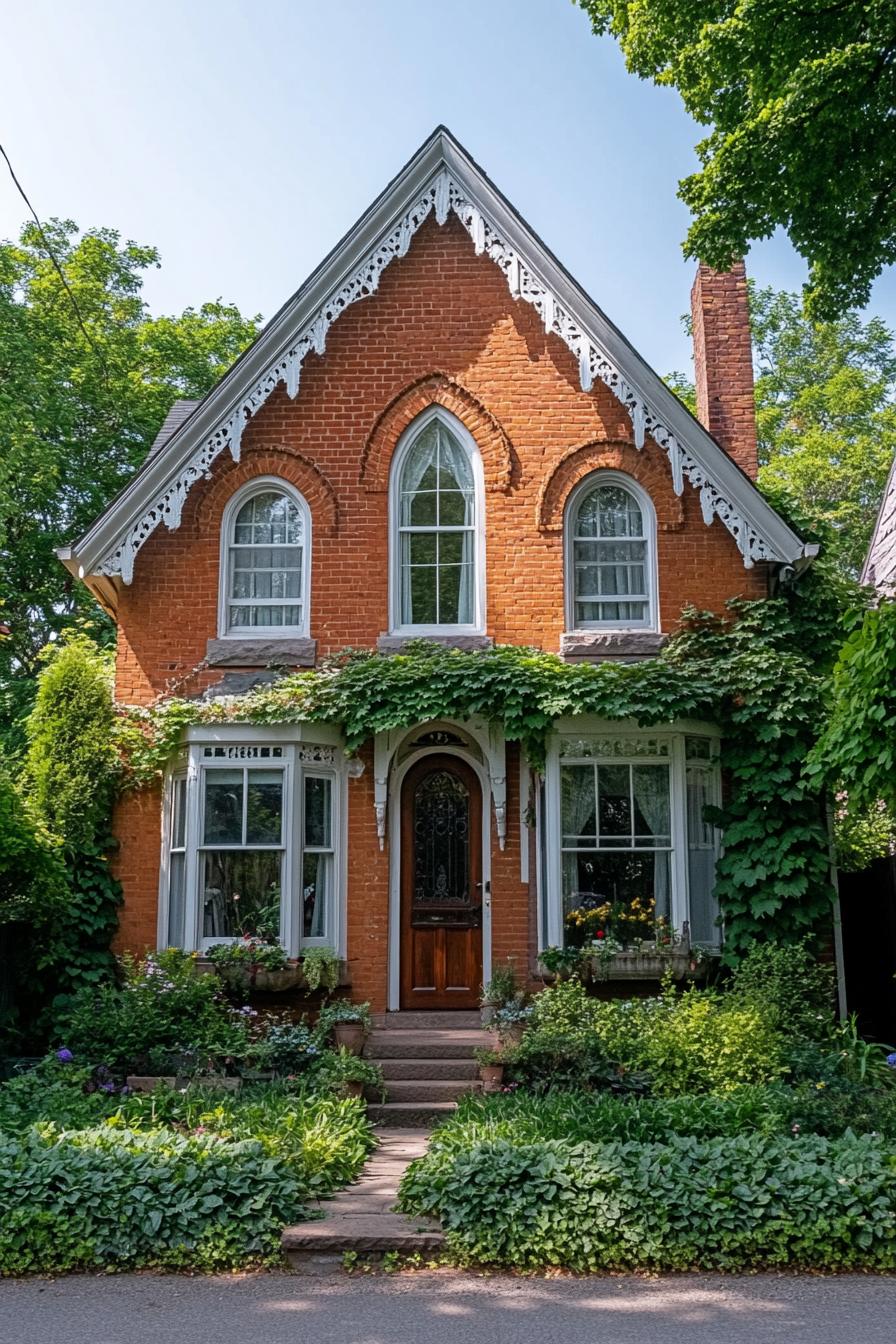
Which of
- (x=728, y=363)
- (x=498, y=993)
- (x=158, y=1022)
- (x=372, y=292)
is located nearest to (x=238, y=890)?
(x=158, y=1022)

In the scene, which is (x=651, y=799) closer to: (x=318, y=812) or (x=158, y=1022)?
(x=318, y=812)

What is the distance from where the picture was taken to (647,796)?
11.9 metres

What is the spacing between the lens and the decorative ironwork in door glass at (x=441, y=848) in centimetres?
1202

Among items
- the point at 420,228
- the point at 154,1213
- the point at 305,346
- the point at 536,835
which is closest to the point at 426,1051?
the point at 536,835

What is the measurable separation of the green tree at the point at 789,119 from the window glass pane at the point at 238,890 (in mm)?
7376

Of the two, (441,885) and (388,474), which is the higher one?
(388,474)

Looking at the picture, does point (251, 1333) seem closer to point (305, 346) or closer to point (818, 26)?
point (305, 346)

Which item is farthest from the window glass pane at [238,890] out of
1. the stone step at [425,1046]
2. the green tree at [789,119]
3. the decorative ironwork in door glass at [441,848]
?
the green tree at [789,119]

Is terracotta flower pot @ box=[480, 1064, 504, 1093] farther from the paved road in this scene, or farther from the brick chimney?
the brick chimney

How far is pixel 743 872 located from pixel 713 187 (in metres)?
6.50

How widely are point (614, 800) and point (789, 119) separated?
257 inches

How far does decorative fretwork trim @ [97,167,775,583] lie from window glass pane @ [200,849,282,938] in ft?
10.1

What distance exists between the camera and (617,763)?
11953 mm

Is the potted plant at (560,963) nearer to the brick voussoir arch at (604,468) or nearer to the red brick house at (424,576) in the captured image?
the red brick house at (424,576)
